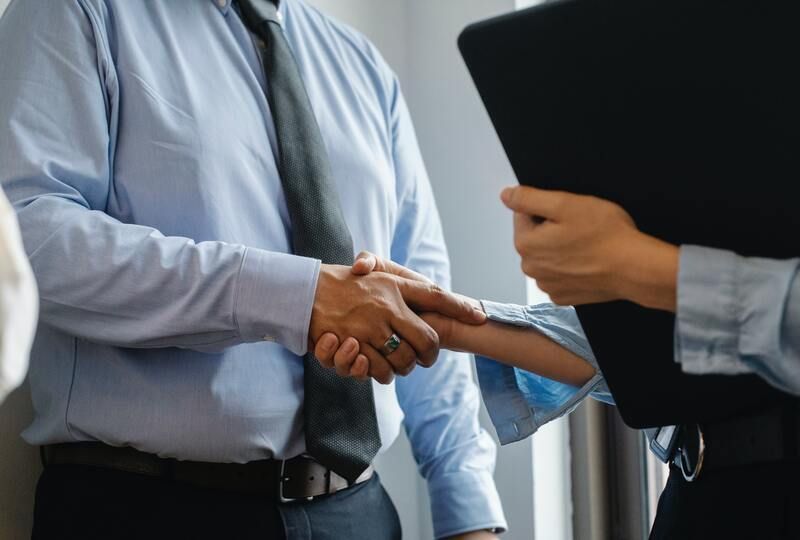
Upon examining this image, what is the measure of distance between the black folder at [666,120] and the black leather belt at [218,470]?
1.79 feet

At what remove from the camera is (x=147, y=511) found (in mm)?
1120

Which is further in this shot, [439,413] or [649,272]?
[439,413]

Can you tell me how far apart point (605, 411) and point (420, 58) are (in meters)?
0.88

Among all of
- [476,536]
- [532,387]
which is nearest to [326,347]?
[532,387]

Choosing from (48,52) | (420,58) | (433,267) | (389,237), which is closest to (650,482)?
(433,267)

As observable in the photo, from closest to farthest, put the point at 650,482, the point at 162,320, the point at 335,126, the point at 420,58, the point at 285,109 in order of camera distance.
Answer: the point at 162,320 → the point at 285,109 → the point at 335,126 → the point at 650,482 → the point at 420,58

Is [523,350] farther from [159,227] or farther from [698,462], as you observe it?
[159,227]

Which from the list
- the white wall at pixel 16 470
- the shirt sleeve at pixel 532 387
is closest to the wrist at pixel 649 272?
the shirt sleeve at pixel 532 387

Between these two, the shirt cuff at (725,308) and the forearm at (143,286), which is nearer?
the shirt cuff at (725,308)

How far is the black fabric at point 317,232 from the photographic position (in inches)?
46.8

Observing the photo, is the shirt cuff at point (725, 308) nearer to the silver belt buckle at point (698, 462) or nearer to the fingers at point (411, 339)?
the silver belt buckle at point (698, 462)

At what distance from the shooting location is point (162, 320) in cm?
108

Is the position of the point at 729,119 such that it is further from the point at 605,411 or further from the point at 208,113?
the point at 605,411

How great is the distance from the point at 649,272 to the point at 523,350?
434 millimetres
